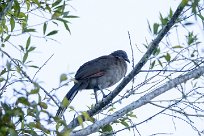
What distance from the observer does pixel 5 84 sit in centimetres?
368

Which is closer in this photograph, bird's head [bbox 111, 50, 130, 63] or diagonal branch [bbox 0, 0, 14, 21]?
diagonal branch [bbox 0, 0, 14, 21]

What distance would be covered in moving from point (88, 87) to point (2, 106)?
4.40m

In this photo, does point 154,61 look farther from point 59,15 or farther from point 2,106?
point 2,106

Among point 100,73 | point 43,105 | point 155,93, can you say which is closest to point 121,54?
point 100,73

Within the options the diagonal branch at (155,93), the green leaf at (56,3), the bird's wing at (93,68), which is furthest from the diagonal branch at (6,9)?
the bird's wing at (93,68)

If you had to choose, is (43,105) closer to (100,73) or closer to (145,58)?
(145,58)

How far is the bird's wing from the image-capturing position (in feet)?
23.6

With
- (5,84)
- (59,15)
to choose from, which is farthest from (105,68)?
(5,84)

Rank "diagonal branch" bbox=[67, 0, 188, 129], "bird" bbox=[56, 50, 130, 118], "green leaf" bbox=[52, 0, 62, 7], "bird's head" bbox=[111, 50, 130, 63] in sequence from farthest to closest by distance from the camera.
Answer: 1. "bird's head" bbox=[111, 50, 130, 63]
2. "bird" bbox=[56, 50, 130, 118]
3. "green leaf" bbox=[52, 0, 62, 7]
4. "diagonal branch" bbox=[67, 0, 188, 129]

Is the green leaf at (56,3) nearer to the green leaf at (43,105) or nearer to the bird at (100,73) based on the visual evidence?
the green leaf at (43,105)

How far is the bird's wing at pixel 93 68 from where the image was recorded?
7.19 m

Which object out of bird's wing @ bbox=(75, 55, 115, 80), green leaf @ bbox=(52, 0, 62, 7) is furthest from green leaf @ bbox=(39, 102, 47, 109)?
bird's wing @ bbox=(75, 55, 115, 80)

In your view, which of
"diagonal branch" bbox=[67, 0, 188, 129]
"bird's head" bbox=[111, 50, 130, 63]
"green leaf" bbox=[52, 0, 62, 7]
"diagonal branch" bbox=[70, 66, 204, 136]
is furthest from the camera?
"bird's head" bbox=[111, 50, 130, 63]

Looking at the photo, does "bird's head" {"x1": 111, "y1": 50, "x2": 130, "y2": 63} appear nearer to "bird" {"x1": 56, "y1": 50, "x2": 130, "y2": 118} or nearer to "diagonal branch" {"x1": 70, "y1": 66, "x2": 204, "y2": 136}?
"bird" {"x1": 56, "y1": 50, "x2": 130, "y2": 118}
